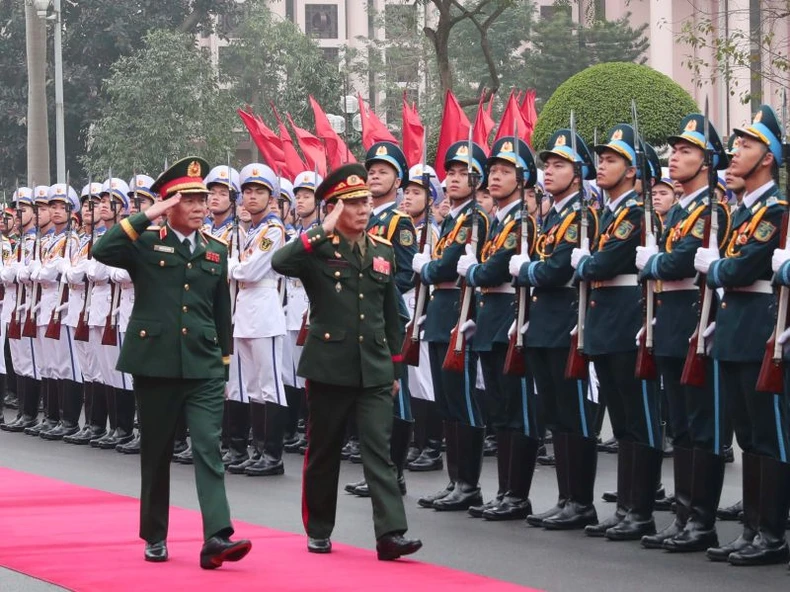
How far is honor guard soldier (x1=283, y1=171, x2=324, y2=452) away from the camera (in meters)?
13.5

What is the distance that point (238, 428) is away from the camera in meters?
13.1

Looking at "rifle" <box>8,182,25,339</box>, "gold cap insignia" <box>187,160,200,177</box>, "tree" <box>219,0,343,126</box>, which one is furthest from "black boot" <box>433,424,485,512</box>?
"tree" <box>219,0,343,126</box>

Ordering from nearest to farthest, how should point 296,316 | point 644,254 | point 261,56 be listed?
point 644,254
point 296,316
point 261,56

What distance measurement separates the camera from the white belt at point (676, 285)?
8.95 m

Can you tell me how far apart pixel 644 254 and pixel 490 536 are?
1699mm

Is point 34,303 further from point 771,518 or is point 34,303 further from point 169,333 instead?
point 771,518

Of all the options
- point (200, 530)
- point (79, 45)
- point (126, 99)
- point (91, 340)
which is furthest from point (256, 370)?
point (79, 45)

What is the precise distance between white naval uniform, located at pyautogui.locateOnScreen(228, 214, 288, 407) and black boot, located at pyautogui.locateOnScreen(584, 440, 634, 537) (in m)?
3.68

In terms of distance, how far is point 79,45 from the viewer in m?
45.0

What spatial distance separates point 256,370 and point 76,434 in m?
2.84

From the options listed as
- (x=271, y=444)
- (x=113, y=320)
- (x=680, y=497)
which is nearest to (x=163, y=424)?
(x=680, y=497)

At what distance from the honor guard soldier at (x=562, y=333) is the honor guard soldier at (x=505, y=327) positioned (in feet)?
0.57

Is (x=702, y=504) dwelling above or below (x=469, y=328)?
below

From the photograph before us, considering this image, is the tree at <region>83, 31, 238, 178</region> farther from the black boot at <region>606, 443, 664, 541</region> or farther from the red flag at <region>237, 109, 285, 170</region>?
the black boot at <region>606, 443, 664, 541</region>
